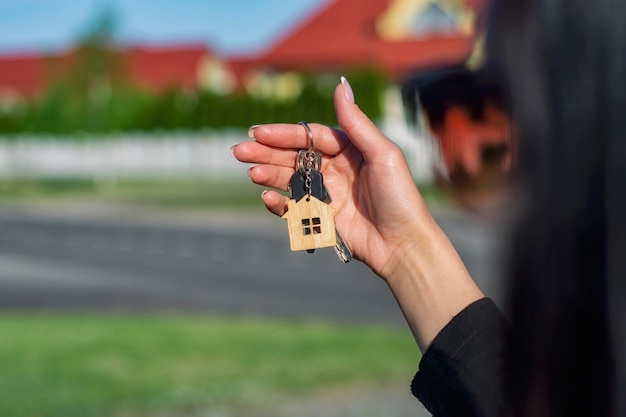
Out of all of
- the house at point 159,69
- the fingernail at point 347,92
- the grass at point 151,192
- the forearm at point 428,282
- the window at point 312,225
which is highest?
the house at point 159,69

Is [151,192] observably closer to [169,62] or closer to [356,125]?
[169,62]

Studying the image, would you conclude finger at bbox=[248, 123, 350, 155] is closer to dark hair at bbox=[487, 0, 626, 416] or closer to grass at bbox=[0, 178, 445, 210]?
dark hair at bbox=[487, 0, 626, 416]

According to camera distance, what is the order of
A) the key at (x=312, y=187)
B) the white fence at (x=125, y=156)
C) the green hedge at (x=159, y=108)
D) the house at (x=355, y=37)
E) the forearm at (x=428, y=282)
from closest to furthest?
the forearm at (x=428, y=282) < the key at (x=312, y=187) < the green hedge at (x=159, y=108) < the white fence at (x=125, y=156) < the house at (x=355, y=37)

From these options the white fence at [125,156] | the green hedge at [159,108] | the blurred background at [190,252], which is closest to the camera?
the blurred background at [190,252]

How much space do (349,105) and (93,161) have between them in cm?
4198

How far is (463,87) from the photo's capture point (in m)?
1.01

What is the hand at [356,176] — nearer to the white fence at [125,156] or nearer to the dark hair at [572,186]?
the dark hair at [572,186]

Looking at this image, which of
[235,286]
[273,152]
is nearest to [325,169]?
[273,152]

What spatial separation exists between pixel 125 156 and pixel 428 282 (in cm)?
4238

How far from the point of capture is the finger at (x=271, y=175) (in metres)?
1.61

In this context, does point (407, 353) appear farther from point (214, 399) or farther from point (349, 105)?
point (349, 105)

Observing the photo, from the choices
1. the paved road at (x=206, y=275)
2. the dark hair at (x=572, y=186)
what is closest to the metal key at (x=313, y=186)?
the dark hair at (x=572, y=186)

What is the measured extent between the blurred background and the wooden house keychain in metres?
0.17

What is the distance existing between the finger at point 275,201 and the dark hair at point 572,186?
2.65ft
